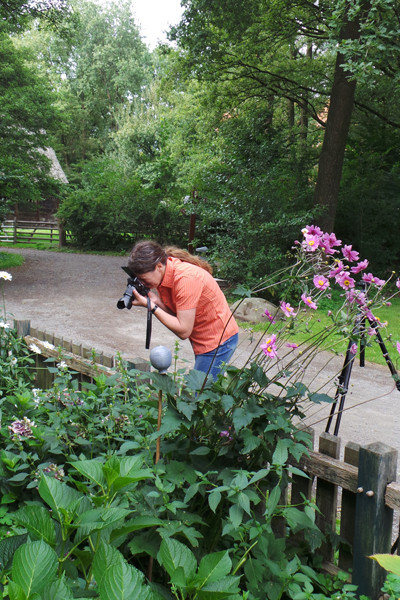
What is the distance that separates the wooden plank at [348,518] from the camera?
2.14 meters

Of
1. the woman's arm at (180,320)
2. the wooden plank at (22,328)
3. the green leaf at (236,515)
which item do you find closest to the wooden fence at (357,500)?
the green leaf at (236,515)

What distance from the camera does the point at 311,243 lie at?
2084 mm

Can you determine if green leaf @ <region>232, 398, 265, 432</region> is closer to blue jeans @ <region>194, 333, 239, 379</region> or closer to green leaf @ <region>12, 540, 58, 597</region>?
green leaf @ <region>12, 540, 58, 597</region>

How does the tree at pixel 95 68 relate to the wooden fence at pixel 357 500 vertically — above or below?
above

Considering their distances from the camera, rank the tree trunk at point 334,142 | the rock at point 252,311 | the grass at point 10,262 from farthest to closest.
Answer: the grass at point 10,262 → the tree trunk at point 334,142 → the rock at point 252,311

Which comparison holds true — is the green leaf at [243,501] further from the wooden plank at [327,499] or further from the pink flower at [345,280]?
the pink flower at [345,280]

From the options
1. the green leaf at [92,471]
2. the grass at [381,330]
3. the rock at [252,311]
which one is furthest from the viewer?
the rock at [252,311]

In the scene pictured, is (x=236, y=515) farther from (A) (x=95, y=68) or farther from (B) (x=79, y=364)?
(A) (x=95, y=68)

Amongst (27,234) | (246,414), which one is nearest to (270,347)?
(246,414)

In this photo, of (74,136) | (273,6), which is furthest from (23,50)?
(74,136)

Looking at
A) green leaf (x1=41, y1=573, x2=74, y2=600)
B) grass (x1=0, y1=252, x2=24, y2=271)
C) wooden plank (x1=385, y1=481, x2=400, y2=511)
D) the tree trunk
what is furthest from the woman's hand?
grass (x1=0, y1=252, x2=24, y2=271)

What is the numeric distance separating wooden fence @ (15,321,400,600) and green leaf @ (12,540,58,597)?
1.27 meters

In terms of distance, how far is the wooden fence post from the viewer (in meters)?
1.99

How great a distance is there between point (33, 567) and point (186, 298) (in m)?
2.11
